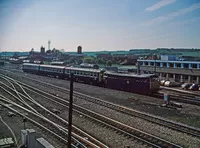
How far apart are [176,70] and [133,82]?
64.4ft

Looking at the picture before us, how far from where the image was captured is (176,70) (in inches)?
1786

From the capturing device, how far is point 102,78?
3484 cm

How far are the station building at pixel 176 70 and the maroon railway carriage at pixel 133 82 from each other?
54.5 ft

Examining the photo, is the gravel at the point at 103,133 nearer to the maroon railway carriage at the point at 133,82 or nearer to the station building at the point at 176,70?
the maroon railway carriage at the point at 133,82

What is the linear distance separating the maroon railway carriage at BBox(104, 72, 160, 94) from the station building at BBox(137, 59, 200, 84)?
1660 cm

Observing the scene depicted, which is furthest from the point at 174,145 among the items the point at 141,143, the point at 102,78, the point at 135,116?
the point at 102,78

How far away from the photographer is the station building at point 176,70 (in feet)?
138

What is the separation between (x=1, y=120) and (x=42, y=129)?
3709mm

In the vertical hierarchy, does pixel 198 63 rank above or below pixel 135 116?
above

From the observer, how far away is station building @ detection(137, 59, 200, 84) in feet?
138

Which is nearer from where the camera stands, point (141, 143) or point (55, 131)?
point (141, 143)

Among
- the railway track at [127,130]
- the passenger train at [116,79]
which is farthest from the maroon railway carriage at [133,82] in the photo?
the railway track at [127,130]

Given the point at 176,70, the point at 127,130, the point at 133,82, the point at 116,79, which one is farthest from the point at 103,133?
the point at 176,70

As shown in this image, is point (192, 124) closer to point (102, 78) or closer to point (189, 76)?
point (102, 78)
